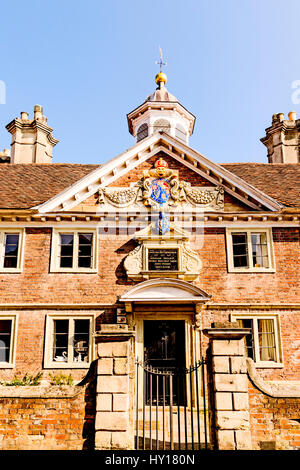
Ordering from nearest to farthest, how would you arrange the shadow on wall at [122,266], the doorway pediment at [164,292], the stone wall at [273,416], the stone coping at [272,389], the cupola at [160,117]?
the stone wall at [273,416] < the stone coping at [272,389] < the doorway pediment at [164,292] < the shadow on wall at [122,266] < the cupola at [160,117]

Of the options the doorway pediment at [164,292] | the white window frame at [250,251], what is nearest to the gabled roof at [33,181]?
the doorway pediment at [164,292]

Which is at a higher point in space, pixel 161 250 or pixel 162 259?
pixel 161 250

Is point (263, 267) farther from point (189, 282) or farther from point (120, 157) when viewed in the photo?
point (120, 157)

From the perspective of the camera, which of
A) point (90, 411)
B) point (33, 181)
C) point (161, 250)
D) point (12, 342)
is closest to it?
point (90, 411)

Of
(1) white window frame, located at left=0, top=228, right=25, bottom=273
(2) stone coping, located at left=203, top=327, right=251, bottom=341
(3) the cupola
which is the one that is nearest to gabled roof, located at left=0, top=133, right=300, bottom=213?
(1) white window frame, located at left=0, top=228, right=25, bottom=273

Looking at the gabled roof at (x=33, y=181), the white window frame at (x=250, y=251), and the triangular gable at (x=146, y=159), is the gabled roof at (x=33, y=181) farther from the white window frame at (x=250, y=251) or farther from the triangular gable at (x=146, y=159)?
the white window frame at (x=250, y=251)

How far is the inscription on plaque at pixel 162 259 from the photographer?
15117 millimetres

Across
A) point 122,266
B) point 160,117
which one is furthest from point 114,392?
Answer: point 160,117

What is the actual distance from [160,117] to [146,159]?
636 centimetres

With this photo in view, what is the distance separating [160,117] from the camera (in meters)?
22.2

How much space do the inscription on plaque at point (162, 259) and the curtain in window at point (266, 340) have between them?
11.6ft

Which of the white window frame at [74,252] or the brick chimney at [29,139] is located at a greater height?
the brick chimney at [29,139]

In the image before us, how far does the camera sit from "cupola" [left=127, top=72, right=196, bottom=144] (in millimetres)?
22125

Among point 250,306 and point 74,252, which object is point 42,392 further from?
point 250,306
